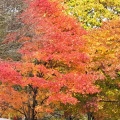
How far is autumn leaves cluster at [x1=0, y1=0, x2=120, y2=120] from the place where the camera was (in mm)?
16891

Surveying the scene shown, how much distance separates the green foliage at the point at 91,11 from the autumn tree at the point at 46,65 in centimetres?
927

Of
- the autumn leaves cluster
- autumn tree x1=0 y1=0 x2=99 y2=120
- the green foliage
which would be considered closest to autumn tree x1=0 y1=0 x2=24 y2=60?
the autumn leaves cluster

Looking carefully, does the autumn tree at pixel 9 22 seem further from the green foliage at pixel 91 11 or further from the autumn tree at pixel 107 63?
the green foliage at pixel 91 11

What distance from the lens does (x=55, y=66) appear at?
1848 centimetres

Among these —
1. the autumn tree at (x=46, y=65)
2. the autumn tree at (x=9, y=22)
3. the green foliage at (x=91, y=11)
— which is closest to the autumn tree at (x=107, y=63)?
the autumn tree at (x=46, y=65)

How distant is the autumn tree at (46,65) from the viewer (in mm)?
16688

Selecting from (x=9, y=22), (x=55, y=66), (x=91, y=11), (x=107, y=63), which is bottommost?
(x=55, y=66)

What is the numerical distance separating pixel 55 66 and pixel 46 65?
533 millimetres

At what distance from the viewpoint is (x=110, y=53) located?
68.6ft

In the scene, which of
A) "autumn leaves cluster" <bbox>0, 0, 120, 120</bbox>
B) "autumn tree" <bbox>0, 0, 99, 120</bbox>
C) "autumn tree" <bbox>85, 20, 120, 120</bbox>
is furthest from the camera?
"autumn tree" <bbox>85, 20, 120, 120</bbox>

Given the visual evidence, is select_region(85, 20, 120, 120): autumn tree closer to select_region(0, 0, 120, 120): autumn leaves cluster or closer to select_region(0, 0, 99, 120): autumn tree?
select_region(0, 0, 120, 120): autumn leaves cluster

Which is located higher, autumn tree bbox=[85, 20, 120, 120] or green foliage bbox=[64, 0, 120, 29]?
green foliage bbox=[64, 0, 120, 29]

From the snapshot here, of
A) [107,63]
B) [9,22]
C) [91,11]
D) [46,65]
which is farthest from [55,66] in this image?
[91,11]

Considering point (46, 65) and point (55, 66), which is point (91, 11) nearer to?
point (55, 66)
